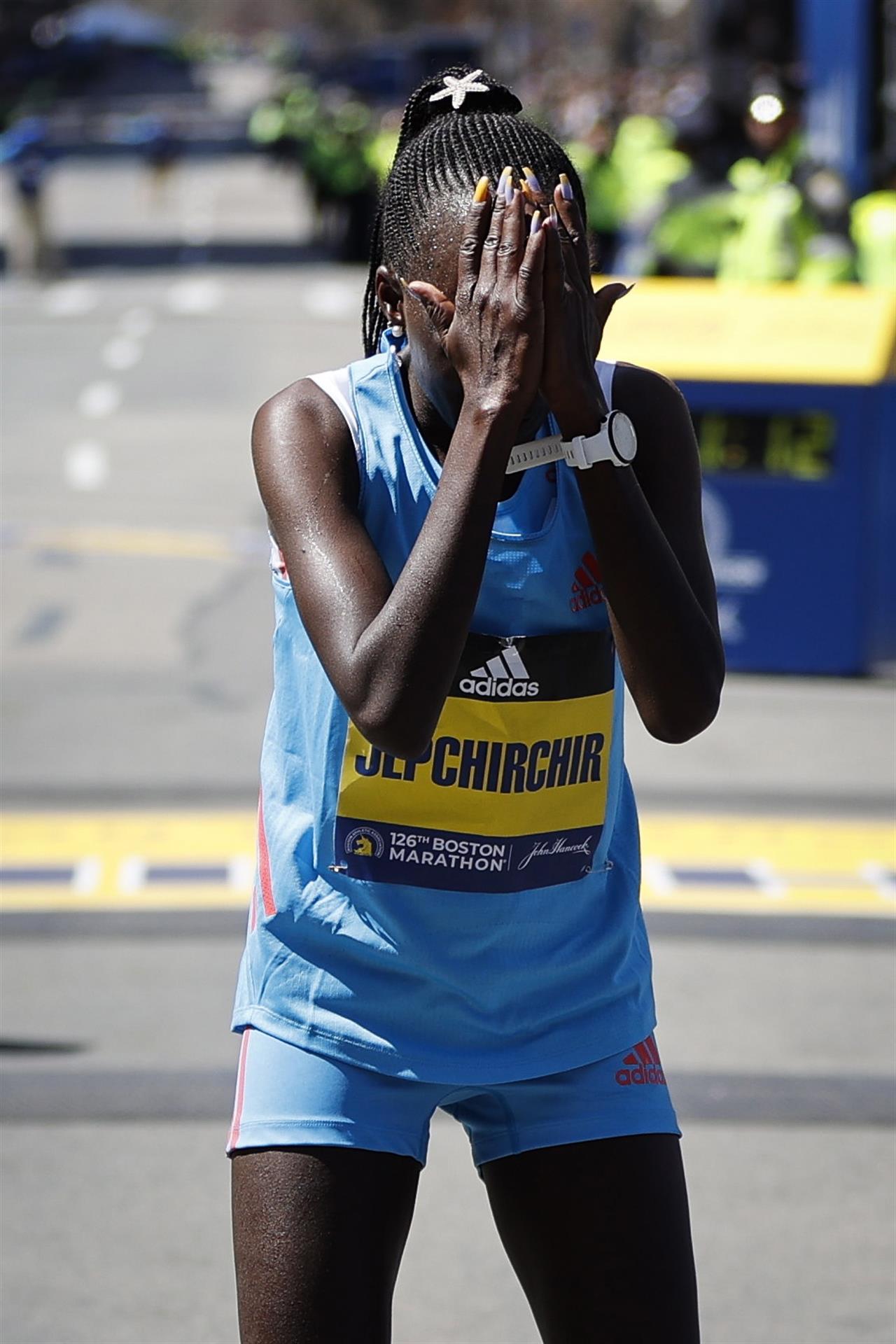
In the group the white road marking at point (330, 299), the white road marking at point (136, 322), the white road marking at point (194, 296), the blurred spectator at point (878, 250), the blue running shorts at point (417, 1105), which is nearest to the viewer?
the blue running shorts at point (417, 1105)

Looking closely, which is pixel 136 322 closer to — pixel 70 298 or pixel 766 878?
pixel 70 298

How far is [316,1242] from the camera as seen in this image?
2.19 m

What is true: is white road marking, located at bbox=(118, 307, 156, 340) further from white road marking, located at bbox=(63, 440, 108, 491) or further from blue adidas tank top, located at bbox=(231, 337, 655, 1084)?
blue adidas tank top, located at bbox=(231, 337, 655, 1084)

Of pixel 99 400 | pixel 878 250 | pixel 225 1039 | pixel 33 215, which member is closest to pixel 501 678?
pixel 225 1039

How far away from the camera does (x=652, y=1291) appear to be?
223 cm

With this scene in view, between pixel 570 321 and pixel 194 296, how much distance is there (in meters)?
22.3

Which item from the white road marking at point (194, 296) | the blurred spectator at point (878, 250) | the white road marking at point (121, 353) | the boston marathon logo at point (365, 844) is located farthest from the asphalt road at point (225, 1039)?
the white road marking at point (194, 296)

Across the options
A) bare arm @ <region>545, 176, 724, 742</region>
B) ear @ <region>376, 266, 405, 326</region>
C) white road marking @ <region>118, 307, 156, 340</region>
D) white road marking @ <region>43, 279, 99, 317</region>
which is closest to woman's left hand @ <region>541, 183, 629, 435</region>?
bare arm @ <region>545, 176, 724, 742</region>

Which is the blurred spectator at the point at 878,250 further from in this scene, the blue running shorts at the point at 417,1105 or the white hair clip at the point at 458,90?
the blue running shorts at the point at 417,1105

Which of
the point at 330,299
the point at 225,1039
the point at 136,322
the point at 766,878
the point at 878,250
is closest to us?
the point at 225,1039

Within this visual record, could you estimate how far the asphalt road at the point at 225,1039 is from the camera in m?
4.03

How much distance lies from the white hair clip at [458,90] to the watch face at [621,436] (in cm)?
48

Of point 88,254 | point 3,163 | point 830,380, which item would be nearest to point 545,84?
point 88,254

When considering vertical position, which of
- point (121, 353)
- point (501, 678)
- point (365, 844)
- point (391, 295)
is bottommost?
point (121, 353)
